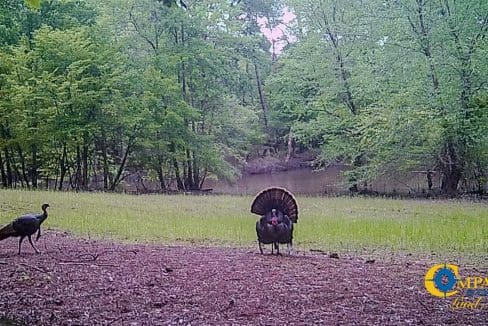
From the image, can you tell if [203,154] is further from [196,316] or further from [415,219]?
[196,316]

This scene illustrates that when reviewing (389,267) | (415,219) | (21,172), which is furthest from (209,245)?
(21,172)

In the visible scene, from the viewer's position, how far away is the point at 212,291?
4809 mm

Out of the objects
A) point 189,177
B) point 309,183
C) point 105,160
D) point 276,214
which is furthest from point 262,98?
point 276,214

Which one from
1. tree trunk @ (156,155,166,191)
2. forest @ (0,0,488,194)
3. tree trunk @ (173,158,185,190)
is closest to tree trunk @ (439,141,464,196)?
forest @ (0,0,488,194)

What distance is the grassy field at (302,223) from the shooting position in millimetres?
8844

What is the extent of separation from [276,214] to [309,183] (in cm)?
2317

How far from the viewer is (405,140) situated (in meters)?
20.1

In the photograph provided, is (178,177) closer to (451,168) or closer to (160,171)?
(160,171)

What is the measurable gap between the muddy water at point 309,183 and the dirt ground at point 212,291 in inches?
689

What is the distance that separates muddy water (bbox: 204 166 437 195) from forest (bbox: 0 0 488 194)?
138 cm

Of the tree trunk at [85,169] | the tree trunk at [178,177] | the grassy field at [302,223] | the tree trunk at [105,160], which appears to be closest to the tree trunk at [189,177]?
the tree trunk at [178,177]

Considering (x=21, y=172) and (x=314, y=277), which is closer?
(x=314, y=277)

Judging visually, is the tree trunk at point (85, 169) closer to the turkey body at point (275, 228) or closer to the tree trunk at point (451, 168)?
the tree trunk at point (451, 168)

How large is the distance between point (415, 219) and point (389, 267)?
6.92m
